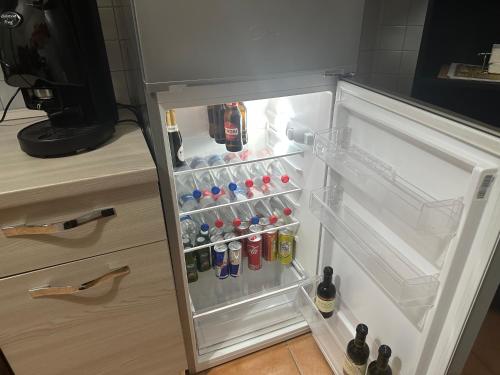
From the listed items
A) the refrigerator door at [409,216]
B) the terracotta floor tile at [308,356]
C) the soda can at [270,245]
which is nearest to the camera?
the refrigerator door at [409,216]

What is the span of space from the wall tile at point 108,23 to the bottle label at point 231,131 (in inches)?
19.5

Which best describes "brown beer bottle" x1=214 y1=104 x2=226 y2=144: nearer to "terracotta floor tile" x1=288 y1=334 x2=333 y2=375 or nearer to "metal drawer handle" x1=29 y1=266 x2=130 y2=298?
"metal drawer handle" x1=29 y1=266 x2=130 y2=298

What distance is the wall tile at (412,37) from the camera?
1.51 meters

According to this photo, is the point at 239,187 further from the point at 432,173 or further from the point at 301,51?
the point at 432,173

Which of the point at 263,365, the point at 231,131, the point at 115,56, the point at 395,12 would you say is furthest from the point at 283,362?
the point at 395,12

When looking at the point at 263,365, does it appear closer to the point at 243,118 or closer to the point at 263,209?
the point at 263,209

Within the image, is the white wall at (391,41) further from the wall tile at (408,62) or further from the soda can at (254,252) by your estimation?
the soda can at (254,252)

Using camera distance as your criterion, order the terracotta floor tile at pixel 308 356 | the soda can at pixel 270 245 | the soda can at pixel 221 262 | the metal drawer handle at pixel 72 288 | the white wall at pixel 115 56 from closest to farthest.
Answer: the metal drawer handle at pixel 72 288 < the white wall at pixel 115 56 < the terracotta floor tile at pixel 308 356 < the soda can at pixel 221 262 < the soda can at pixel 270 245

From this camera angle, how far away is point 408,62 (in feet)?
5.17

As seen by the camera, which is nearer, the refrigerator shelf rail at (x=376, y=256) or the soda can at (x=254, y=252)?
the refrigerator shelf rail at (x=376, y=256)

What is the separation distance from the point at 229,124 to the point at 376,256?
0.69 metres

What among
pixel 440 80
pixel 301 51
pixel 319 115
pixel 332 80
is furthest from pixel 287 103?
pixel 440 80

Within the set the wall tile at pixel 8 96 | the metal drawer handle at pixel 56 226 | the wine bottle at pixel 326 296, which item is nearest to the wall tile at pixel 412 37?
the wine bottle at pixel 326 296

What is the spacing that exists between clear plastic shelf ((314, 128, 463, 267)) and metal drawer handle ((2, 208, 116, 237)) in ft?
2.01
